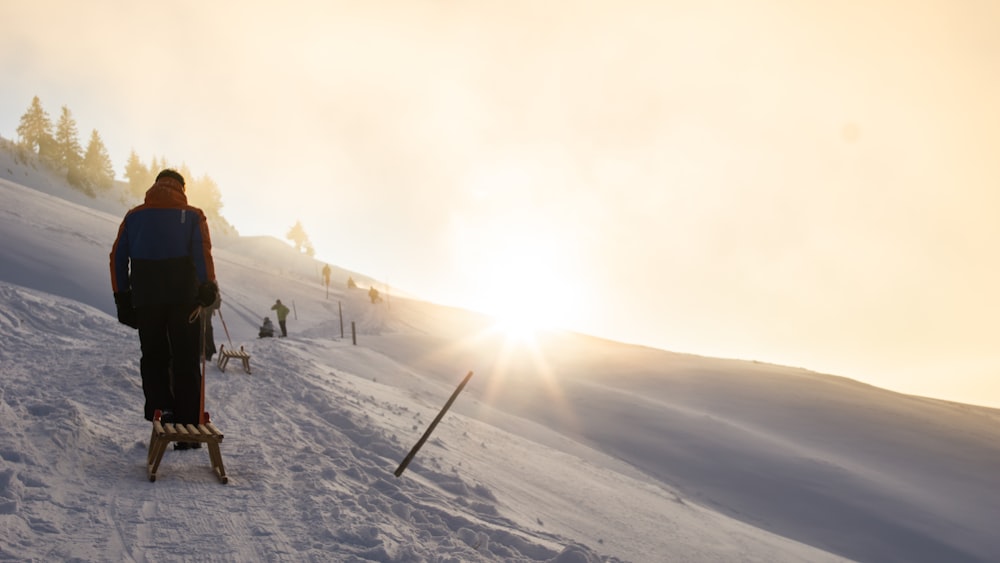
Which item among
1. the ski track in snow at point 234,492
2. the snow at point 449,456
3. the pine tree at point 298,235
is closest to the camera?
the ski track in snow at point 234,492

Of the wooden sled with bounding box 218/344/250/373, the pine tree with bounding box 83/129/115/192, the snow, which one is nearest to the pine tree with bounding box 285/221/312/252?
the pine tree with bounding box 83/129/115/192

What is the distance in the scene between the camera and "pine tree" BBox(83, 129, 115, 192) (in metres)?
74.8

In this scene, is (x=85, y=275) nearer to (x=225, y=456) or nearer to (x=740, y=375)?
(x=225, y=456)

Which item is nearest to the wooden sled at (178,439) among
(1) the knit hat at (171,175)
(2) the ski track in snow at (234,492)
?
(2) the ski track in snow at (234,492)

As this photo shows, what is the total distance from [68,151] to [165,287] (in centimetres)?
Answer: 8584

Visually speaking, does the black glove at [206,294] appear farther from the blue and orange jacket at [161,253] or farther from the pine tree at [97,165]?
the pine tree at [97,165]

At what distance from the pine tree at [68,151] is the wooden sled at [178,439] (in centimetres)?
8278

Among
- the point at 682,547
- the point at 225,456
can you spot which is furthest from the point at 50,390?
the point at 682,547

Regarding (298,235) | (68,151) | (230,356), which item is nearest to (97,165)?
(68,151)

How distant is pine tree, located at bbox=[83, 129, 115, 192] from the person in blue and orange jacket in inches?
3372

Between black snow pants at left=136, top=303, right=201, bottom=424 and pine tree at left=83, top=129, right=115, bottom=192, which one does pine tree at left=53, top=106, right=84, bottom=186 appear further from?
black snow pants at left=136, top=303, right=201, bottom=424

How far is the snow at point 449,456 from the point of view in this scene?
3.97 meters

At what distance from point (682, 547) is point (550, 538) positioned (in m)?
3.14

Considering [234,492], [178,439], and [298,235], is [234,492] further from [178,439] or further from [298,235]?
[298,235]
